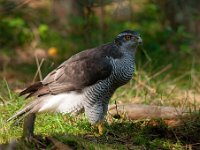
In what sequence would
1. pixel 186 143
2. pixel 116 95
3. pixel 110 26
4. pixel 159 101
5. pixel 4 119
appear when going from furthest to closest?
pixel 110 26 < pixel 116 95 < pixel 159 101 < pixel 4 119 < pixel 186 143

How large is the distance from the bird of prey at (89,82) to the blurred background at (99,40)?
1696 mm

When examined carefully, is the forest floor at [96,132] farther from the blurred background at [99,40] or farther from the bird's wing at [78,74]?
the blurred background at [99,40]

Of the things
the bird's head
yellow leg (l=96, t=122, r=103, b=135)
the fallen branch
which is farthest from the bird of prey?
the fallen branch

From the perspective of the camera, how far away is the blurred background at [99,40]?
30.7 feet

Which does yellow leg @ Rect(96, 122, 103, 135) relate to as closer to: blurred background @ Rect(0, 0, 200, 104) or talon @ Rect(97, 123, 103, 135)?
talon @ Rect(97, 123, 103, 135)

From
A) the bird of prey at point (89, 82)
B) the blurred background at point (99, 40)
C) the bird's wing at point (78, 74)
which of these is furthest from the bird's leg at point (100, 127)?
the blurred background at point (99, 40)

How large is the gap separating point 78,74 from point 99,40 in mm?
5421

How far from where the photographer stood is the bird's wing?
6.59 metres

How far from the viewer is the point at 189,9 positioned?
11742 millimetres

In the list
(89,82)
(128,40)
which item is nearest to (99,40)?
(128,40)

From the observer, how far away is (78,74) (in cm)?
672

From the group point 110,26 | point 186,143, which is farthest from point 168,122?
point 110,26

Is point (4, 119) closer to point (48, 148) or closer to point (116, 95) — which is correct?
point (48, 148)

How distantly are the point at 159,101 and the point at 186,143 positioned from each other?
1.57 metres
